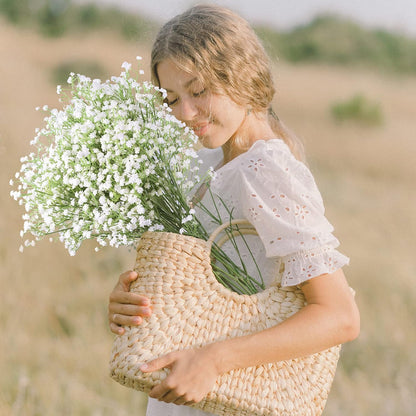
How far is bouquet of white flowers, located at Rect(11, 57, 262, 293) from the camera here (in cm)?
149

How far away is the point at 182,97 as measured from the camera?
1668 millimetres

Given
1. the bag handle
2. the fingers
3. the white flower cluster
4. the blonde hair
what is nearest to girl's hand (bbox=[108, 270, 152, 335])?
the fingers

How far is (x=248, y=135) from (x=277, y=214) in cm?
37

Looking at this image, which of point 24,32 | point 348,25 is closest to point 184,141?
point 24,32

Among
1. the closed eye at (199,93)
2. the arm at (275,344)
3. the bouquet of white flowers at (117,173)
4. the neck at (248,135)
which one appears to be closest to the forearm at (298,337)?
the arm at (275,344)

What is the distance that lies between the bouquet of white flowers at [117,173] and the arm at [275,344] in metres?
0.18

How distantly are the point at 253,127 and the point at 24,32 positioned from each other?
1209 cm

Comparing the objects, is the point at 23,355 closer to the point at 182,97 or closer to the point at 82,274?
the point at 82,274

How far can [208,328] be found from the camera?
143 cm

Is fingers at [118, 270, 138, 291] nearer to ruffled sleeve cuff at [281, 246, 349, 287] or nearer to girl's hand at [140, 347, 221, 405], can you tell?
girl's hand at [140, 347, 221, 405]

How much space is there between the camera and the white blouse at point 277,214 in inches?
58.0

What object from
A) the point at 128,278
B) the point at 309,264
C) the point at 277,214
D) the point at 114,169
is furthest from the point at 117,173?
the point at 309,264

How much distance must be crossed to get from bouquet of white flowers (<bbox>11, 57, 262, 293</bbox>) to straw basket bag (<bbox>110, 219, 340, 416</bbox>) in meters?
0.09

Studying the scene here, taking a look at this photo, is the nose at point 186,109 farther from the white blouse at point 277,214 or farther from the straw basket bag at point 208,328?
the straw basket bag at point 208,328
